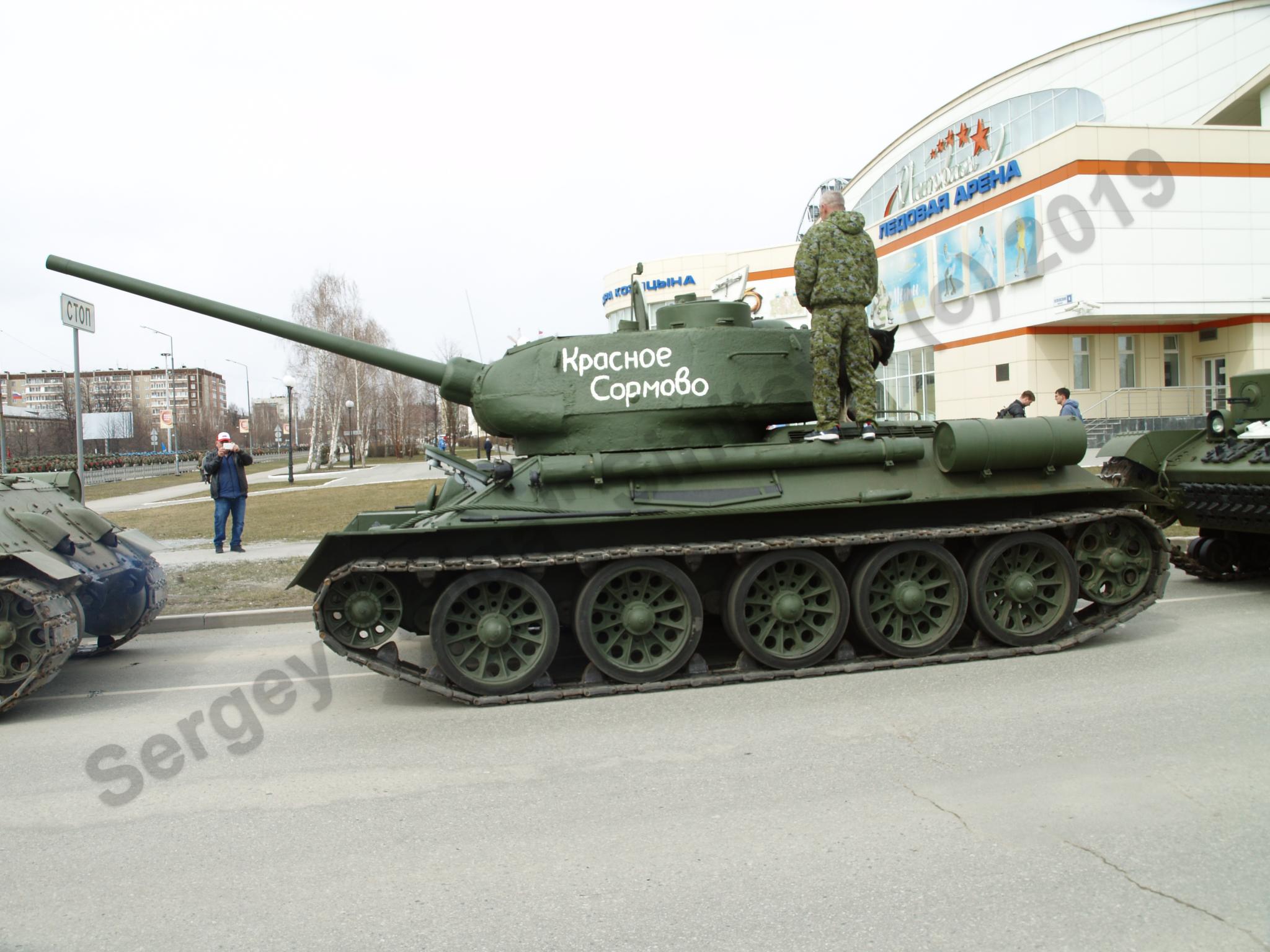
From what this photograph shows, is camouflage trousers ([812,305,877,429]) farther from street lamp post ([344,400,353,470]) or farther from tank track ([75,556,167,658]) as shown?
street lamp post ([344,400,353,470])

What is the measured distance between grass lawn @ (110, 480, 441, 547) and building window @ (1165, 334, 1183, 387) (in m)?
21.2

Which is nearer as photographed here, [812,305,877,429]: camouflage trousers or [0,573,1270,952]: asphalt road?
[0,573,1270,952]: asphalt road

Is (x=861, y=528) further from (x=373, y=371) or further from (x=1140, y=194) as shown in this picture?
(x=373, y=371)

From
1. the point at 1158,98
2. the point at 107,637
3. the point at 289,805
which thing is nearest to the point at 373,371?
the point at 1158,98

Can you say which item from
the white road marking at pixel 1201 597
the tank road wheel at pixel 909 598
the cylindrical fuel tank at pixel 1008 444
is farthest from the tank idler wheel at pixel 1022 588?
the white road marking at pixel 1201 597

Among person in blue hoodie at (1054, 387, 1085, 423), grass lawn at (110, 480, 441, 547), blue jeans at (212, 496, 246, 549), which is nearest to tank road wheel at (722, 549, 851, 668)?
person in blue hoodie at (1054, 387, 1085, 423)

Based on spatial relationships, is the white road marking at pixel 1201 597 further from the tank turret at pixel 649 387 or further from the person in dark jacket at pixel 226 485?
the person in dark jacket at pixel 226 485

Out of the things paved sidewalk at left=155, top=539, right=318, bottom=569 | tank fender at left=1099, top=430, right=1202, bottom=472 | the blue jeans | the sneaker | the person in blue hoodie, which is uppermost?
the person in blue hoodie

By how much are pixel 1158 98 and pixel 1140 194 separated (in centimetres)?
704

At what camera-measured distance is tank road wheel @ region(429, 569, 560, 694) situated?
6402 millimetres

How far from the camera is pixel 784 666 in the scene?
679cm

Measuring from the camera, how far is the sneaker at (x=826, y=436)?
7012 millimetres

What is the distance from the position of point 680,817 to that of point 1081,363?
26.3m

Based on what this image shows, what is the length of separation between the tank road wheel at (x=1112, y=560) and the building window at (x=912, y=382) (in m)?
24.5
